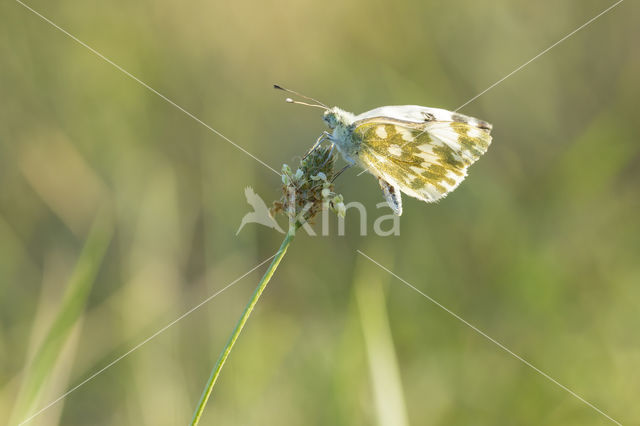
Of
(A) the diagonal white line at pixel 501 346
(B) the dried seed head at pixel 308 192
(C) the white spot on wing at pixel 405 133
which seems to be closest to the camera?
(B) the dried seed head at pixel 308 192

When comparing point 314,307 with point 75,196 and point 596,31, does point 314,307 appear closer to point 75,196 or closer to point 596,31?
point 75,196

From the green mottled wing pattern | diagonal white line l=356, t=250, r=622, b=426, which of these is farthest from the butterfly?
diagonal white line l=356, t=250, r=622, b=426

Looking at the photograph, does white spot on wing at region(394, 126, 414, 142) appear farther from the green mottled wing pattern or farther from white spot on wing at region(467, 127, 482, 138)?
white spot on wing at region(467, 127, 482, 138)

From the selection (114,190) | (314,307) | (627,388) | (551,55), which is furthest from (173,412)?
(551,55)

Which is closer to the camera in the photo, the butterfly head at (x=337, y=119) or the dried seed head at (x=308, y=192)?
the dried seed head at (x=308, y=192)

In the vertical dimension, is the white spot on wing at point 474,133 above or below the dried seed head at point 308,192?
above

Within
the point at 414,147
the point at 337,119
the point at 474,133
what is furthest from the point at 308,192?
the point at 474,133

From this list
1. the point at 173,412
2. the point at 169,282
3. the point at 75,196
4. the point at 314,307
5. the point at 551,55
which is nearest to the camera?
the point at 173,412

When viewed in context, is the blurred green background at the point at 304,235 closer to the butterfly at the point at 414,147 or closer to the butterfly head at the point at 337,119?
the butterfly at the point at 414,147

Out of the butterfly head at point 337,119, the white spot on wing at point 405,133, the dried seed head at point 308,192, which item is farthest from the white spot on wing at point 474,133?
the dried seed head at point 308,192
